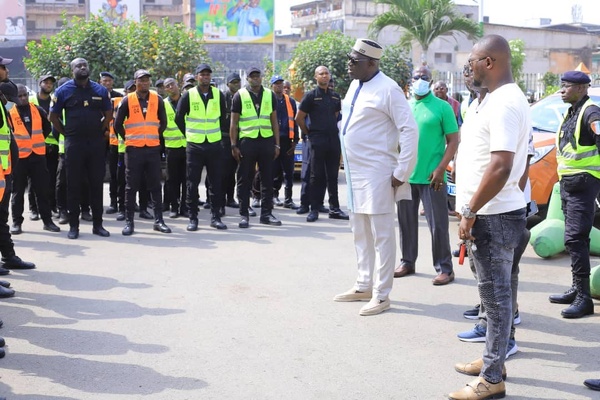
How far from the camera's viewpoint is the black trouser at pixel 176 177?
12.2m

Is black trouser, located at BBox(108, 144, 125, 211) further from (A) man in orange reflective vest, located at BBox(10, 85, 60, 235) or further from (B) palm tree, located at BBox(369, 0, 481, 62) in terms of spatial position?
(B) palm tree, located at BBox(369, 0, 481, 62)

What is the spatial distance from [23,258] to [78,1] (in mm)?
63505

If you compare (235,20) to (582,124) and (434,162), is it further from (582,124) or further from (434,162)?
(582,124)

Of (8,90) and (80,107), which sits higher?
(8,90)

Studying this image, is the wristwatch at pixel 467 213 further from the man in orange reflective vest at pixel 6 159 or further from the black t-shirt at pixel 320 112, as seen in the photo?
the black t-shirt at pixel 320 112

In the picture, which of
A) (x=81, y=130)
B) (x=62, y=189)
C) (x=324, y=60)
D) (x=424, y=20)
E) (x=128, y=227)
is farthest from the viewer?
(x=424, y=20)

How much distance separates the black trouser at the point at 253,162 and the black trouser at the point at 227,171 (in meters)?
0.56

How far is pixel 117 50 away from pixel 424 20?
11.4m

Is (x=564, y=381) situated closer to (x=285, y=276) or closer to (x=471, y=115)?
(x=471, y=115)

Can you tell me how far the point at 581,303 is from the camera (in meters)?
6.81

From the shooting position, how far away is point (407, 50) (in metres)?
24.5

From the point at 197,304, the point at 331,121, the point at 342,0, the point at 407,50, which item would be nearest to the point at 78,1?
the point at 342,0

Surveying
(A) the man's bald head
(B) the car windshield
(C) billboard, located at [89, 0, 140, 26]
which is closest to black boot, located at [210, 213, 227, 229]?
(B) the car windshield

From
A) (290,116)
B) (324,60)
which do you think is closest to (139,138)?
(290,116)
